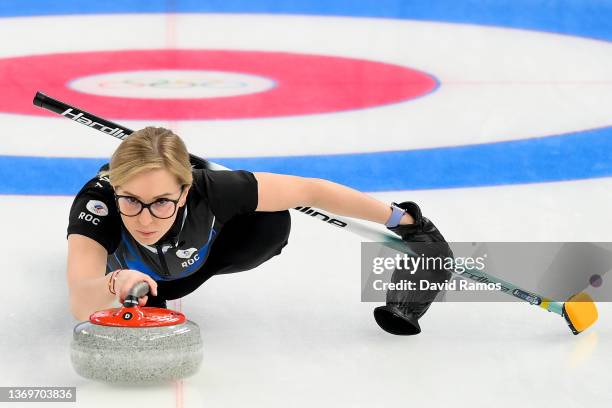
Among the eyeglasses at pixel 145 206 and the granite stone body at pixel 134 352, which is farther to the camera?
the eyeglasses at pixel 145 206

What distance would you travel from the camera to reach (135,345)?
2729 mm

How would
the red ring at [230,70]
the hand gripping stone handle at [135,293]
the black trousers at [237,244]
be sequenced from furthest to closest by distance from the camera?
the red ring at [230,70] → the black trousers at [237,244] → the hand gripping stone handle at [135,293]

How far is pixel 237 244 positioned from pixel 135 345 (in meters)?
0.83

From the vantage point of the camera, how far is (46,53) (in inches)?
336

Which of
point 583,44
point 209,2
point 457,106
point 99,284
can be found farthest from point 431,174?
point 209,2

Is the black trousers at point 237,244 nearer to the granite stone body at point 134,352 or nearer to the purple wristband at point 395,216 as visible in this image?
Result: the purple wristband at point 395,216

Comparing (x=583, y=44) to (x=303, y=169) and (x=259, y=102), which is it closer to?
(x=259, y=102)

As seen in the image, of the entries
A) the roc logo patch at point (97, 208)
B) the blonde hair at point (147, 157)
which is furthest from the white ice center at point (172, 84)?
the blonde hair at point (147, 157)

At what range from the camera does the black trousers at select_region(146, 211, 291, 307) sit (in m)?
3.49

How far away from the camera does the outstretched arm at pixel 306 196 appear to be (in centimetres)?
325

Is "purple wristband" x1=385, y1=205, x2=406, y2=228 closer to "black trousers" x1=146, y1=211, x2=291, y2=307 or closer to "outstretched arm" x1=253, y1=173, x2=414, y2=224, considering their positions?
"outstretched arm" x1=253, y1=173, x2=414, y2=224

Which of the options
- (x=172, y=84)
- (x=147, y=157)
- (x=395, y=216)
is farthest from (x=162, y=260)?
(x=172, y=84)

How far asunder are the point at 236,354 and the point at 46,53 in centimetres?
576

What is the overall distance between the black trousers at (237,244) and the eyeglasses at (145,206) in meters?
0.61
